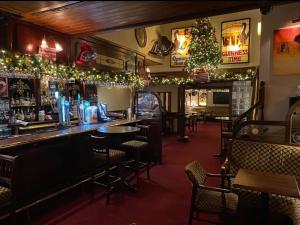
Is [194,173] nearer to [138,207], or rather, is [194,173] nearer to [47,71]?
[138,207]

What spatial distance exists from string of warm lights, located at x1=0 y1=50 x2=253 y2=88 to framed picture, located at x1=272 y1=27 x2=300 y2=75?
3.98 meters

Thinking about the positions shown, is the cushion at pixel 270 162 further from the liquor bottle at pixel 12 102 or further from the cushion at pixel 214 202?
the liquor bottle at pixel 12 102

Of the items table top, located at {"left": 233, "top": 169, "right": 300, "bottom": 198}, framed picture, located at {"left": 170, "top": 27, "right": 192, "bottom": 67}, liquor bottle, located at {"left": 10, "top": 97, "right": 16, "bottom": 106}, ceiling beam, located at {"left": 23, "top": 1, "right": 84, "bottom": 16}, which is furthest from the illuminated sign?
framed picture, located at {"left": 170, "top": 27, "right": 192, "bottom": 67}

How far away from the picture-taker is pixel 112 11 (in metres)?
3.38

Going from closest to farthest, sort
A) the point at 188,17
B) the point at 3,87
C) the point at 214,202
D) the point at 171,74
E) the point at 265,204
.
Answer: the point at 265,204
the point at 214,202
the point at 188,17
the point at 3,87
the point at 171,74

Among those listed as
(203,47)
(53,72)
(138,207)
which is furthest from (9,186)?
(203,47)

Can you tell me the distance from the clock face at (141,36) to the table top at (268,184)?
269 inches

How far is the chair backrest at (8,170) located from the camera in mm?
2564

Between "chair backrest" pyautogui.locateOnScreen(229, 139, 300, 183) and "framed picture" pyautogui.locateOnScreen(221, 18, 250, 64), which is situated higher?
"framed picture" pyautogui.locateOnScreen(221, 18, 250, 64)

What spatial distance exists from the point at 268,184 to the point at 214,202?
0.62 meters

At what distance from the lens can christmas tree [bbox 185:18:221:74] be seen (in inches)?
326

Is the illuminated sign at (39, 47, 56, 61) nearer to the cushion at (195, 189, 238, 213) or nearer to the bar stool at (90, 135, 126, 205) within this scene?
the bar stool at (90, 135, 126, 205)

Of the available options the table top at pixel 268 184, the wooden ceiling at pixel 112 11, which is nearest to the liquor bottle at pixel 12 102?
the wooden ceiling at pixel 112 11

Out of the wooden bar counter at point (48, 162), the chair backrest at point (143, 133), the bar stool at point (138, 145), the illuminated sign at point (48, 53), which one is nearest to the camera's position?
the wooden bar counter at point (48, 162)
